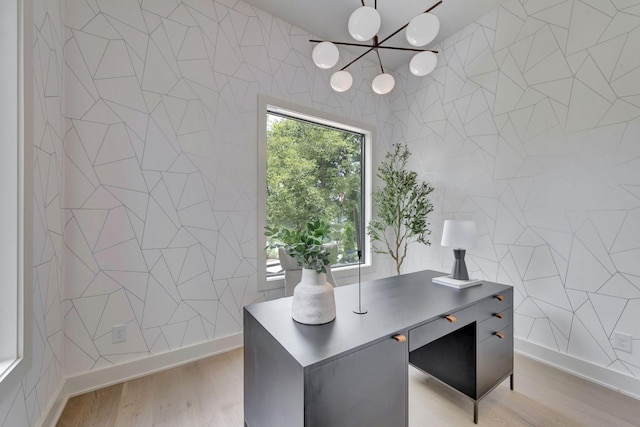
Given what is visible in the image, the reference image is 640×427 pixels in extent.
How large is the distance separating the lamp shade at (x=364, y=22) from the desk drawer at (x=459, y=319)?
1.73 m

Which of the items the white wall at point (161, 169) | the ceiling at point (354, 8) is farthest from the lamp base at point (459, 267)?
the ceiling at point (354, 8)

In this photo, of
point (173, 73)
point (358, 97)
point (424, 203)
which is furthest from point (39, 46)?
point (424, 203)

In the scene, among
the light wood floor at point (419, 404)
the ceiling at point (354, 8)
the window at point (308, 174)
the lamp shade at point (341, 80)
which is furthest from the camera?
the window at point (308, 174)

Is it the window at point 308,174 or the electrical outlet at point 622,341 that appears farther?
the window at point 308,174

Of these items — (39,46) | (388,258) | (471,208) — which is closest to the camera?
(39,46)

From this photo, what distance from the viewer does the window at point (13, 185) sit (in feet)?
3.58

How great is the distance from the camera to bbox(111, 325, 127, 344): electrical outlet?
1871 mm

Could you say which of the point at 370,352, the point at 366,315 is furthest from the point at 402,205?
the point at 370,352

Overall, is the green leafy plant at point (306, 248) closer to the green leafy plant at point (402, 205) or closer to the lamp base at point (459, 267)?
the lamp base at point (459, 267)

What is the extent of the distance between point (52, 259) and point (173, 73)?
1.52 meters

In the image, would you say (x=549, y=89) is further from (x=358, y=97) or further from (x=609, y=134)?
(x=358, y=97)

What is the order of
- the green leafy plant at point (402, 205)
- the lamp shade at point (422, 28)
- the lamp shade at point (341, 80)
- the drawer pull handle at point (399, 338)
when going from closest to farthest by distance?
the drawer pull handle at point (399, 338) → the lamp shade at point (422, 28) → the lamp shade at point (341, 80) → the green leafy plant at point (402, 205)

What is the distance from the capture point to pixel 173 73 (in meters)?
2.09

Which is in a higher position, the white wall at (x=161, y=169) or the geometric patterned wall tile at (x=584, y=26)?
the geometric patterned wall tile at (x=584, y=26)
